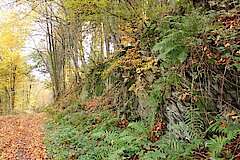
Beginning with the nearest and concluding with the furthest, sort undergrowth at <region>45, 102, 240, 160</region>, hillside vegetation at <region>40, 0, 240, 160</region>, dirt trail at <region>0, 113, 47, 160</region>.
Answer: undergrowth at <region>45, 102, 240, 160</region>, hillside vegetation at <region>40, 0, 240, 160</region>, dirt trail at <region>0, 113, 47, 160</region>

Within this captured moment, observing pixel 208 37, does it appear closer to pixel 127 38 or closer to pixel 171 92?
pixel 171 92

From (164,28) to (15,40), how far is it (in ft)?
46.8

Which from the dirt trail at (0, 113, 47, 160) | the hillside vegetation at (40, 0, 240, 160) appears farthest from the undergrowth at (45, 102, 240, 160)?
the dirt trail at (0, 113, 47, 160)

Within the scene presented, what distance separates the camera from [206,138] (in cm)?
368

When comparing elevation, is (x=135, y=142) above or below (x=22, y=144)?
above

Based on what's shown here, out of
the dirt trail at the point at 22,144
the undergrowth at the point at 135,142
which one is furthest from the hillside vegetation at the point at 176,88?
the dirt trail at the point at 22,144

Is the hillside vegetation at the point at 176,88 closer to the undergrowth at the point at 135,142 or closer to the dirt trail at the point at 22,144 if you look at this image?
the undergrowth at the point at 135,142

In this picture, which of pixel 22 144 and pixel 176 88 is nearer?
pixel 176 88

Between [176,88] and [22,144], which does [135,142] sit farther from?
[22,144]

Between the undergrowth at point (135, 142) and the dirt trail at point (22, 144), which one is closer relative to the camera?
the undergrowth at point (135, 142)

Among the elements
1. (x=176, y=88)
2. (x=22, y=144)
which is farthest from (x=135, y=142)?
(x=22, y=144)

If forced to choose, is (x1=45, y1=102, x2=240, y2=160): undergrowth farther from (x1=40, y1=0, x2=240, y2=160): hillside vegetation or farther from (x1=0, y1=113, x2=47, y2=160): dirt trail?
(x1=0, y1=113, x2=47, y2=160): dirt trail

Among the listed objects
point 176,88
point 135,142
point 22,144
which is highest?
point 176,88

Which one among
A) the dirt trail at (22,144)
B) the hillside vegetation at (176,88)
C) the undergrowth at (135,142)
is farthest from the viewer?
the dirt trail at (22,144)
